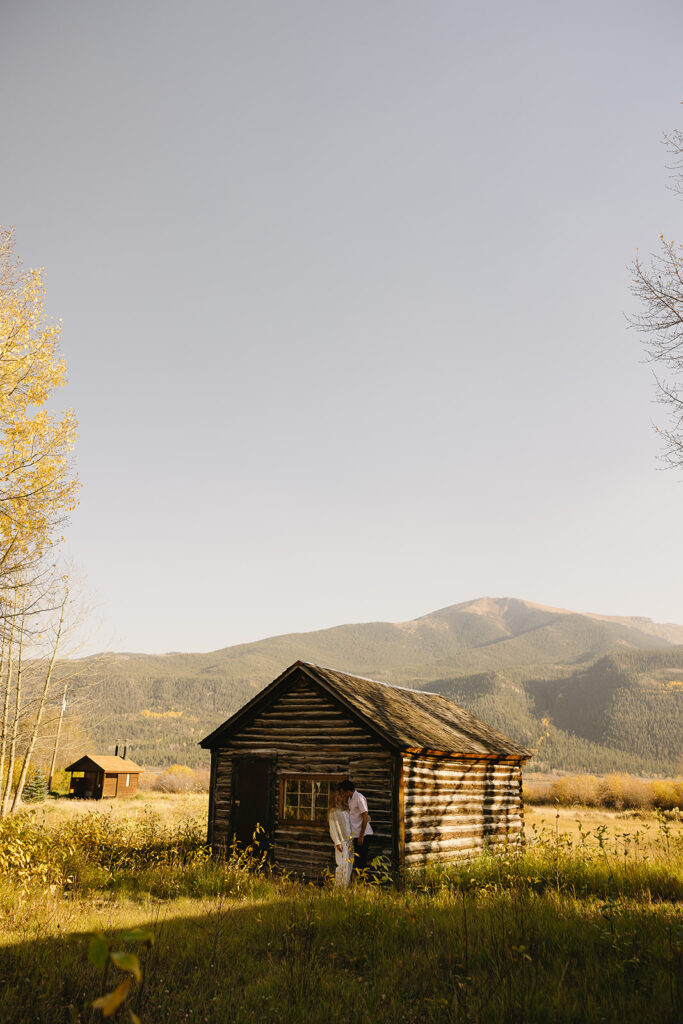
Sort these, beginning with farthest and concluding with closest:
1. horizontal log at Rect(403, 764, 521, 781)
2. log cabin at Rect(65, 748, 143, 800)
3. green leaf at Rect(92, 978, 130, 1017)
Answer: log cabin at Rect(65, 748, 143, 800)
horizontal log at Rect(403, 764, 521, 781)
green leaf at Rect(92, 978, 130, 1017)

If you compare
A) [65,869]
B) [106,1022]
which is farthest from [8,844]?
[106,1022]

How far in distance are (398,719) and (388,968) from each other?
972 centimetres

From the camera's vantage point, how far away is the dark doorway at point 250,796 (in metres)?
16.2

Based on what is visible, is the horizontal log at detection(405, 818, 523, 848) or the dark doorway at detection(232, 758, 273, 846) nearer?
the horizontal log at detection(405, 818, 523, 848)

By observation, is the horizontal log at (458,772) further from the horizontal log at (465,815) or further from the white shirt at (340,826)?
the white shirt at (340,826)

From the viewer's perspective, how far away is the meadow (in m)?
5.46

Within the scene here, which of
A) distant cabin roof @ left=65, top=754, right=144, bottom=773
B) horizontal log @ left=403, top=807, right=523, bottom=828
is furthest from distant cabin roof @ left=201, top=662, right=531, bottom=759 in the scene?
distant cabin roof @ left=65, top=754, right=144, bottom=773

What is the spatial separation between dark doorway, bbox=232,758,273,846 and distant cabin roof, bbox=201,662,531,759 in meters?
1.07

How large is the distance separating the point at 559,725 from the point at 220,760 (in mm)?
135558

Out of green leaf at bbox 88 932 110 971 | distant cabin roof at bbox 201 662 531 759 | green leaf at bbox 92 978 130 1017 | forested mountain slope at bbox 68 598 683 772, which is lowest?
forested mountain slope at bbox 68 598 683 772

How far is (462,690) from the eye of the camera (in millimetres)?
155125

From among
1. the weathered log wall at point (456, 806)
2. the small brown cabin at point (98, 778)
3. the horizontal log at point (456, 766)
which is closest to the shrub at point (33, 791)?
the small brown cabin at point (98, 778)

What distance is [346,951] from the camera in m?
7.32

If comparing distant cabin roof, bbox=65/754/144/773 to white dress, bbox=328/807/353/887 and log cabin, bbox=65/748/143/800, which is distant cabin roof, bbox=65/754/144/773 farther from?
white dress, bbox=328/807/353/887
